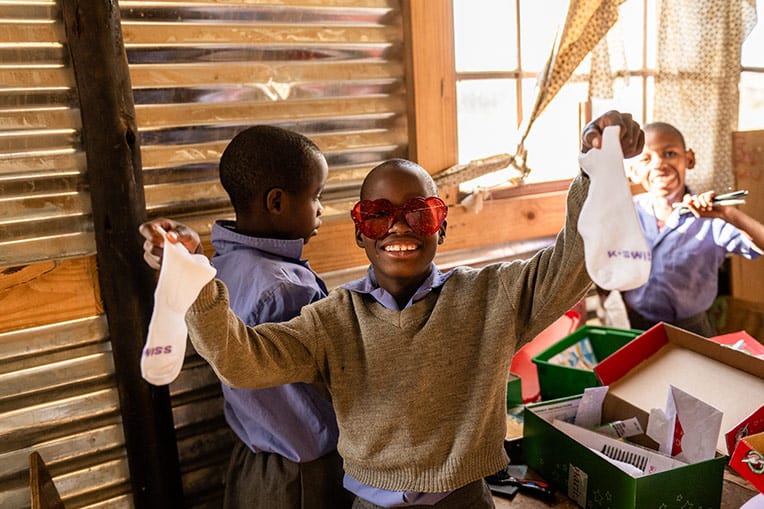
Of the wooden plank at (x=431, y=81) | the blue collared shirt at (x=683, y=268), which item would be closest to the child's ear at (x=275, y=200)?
the wooden plank at (x=431, y=81)

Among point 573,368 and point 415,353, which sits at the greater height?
point 415,353

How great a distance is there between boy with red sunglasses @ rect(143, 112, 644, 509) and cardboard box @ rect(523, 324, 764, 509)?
0.31 metres

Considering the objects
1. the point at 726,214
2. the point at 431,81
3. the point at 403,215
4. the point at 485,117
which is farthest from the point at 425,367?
the point at 485,117

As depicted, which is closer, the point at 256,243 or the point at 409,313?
the point at 409,313

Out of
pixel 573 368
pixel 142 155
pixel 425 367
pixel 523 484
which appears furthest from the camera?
pixel 573 368

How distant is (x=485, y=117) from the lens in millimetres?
2936

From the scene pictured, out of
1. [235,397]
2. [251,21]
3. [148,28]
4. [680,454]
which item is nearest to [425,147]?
[251,21]

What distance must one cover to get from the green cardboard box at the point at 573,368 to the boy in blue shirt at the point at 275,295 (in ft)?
2.83

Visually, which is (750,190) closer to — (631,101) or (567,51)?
(631,101)

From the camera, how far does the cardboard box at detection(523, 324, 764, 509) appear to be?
5.16 feet

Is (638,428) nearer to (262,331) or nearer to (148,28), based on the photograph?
(262,331)

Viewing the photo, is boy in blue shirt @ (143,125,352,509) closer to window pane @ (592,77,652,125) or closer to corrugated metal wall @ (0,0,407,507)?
corrugated metal wall @ (0,0,407,507)

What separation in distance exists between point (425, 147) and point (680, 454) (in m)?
1.47

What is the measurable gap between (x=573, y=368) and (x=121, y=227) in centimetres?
158
